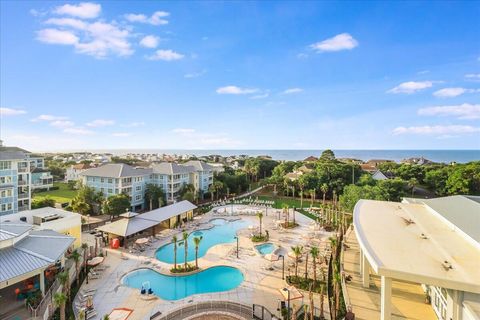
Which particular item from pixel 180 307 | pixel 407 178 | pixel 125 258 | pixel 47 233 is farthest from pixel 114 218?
pixel 407 178

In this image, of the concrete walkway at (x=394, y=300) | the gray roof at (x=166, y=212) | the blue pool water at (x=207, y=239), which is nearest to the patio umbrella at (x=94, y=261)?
the blue pool water at (x=207, y=239)

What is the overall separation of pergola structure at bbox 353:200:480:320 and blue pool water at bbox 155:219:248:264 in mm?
15152

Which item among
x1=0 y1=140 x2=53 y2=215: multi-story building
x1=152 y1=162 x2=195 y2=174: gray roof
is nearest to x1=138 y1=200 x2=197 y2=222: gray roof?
x1=152 y1=162 x2=195 y2=174: gray roof

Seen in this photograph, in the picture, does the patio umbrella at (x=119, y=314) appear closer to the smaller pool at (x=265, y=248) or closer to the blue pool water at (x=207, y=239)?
the blue pool water at (x=207, y=239)

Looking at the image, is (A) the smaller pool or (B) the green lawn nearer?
(A) the smaller pool

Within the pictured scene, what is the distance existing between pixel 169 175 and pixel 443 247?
39013 millimetres

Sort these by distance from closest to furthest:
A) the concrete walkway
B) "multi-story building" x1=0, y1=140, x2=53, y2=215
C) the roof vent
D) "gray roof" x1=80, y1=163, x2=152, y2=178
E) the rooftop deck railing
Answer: the roof vent, the concrete walkway, the rooftop deck railing, "multi-story building" x1=0, y1=140, x2=53, y2=215, "gray roof" x1=80, y1=163, x2=152, y2=178

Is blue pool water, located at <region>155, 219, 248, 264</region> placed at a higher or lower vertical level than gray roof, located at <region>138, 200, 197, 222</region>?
lower

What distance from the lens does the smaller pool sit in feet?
82.3

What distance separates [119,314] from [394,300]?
49.9 feet

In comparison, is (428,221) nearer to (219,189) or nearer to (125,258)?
(125,258)

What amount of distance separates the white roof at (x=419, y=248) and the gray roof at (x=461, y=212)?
0.40 metres

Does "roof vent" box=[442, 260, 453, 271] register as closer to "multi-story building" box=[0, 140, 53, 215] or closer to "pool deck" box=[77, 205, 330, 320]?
"pool deck" box=[77, 205, 330, 320]

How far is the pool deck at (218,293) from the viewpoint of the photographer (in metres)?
15.8
